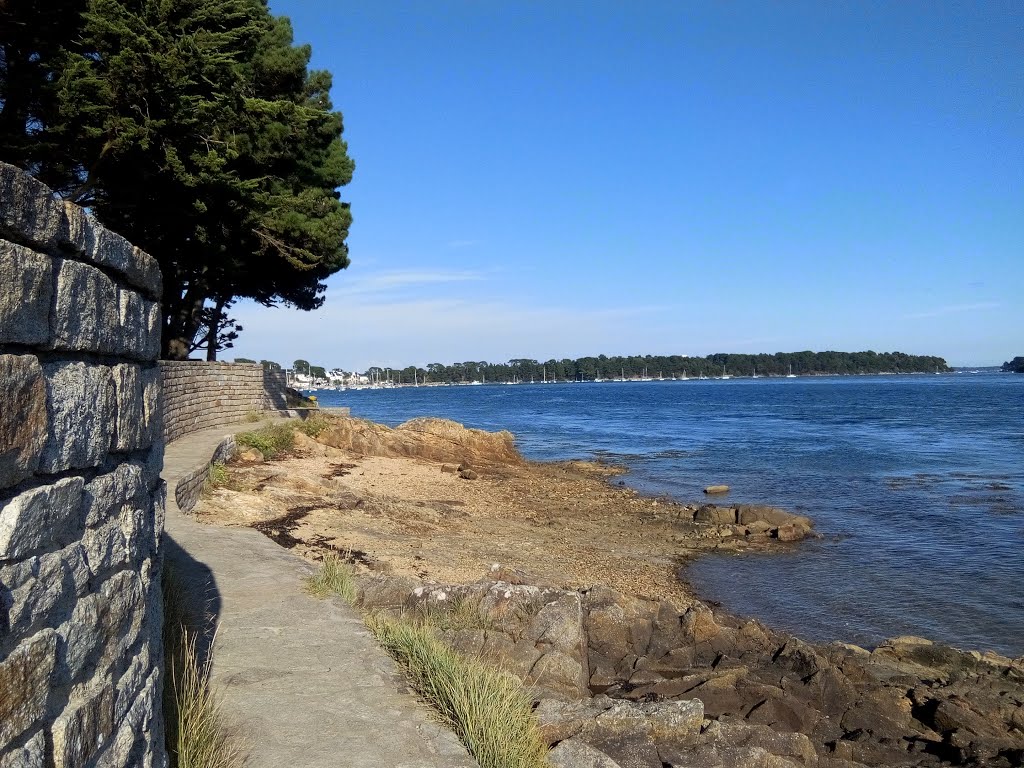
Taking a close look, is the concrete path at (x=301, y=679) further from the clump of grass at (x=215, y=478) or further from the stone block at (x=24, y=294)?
the clump of grass at (x=215, y=478)

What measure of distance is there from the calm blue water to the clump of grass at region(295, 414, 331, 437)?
925 cm

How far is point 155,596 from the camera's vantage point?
3189 mm

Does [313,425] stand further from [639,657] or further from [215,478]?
[639,657]

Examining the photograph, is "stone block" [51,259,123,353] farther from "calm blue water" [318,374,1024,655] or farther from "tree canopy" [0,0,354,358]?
"tree canopy" [0,0,354,358]

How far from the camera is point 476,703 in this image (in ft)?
14.0

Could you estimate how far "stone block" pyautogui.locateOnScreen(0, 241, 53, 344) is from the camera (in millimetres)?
2016

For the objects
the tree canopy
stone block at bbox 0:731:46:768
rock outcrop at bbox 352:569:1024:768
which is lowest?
rock outcrop at bbox 352:569:1024:768

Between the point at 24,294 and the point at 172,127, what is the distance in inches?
592

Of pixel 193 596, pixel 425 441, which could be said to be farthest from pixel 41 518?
pixel 425 441

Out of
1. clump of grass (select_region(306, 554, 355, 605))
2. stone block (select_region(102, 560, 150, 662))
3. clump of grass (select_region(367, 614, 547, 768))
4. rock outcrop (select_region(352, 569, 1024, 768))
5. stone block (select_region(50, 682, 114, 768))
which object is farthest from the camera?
clump of grass (select_region(306, 554, 355, 605))

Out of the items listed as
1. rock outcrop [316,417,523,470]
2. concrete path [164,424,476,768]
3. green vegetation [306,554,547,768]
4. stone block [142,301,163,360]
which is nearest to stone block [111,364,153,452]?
stone block [142,301,163,360]

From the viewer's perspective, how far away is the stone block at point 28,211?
2.04 metres

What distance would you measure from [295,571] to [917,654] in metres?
7.14

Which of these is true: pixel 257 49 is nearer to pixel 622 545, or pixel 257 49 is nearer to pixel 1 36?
pixel 1 36
